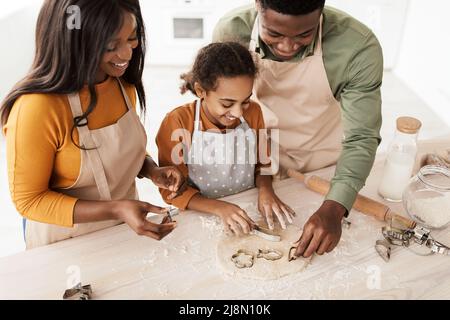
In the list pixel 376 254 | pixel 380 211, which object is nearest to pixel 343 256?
pixel 376 254

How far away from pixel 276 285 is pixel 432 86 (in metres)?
3.20

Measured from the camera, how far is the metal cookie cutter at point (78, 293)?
2.81 feet

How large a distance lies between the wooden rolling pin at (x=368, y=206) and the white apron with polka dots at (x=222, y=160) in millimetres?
197

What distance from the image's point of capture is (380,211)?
1.09 meters

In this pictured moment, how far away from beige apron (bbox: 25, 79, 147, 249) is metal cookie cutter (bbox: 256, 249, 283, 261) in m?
0.44

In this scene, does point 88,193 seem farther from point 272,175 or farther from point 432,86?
point 432,86

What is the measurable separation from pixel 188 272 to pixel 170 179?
1.03 feet

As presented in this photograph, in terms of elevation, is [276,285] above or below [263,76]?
below

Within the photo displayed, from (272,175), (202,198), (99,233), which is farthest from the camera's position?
(272,175)

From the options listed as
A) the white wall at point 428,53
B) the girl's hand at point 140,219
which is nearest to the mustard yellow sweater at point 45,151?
the girl's hand at point 140,219

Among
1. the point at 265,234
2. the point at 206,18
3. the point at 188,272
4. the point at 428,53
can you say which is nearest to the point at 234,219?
the point at 265,234

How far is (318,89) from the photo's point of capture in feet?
4.18

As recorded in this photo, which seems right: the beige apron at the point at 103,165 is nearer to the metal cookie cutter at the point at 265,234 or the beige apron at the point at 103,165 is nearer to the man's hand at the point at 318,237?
the metal cookie cutter at the point at 265,234

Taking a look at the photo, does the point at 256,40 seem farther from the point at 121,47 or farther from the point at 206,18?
the point at 206,18
